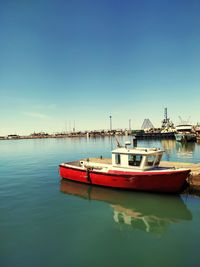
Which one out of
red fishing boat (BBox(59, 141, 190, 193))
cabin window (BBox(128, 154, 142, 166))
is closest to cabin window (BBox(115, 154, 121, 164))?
red fishing boat (BBox(59, 141, 190, 193))

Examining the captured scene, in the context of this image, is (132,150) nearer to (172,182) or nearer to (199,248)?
(172,182)

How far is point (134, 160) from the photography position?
17359mm

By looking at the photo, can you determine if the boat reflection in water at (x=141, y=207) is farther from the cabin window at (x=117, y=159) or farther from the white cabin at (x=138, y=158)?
the cabin window at (x=117, y=159)

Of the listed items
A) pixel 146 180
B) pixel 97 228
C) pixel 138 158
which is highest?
pixel 138 158

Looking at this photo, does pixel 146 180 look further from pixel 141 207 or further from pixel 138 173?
pixel 141 207

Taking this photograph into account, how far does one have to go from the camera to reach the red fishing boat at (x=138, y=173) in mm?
15961

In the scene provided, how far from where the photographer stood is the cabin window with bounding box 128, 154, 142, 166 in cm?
1716

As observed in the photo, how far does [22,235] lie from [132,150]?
33.1 ft

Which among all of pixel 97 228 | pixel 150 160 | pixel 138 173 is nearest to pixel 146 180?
pixel 138 173

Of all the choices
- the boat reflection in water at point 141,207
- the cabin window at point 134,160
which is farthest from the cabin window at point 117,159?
the boat reflection in water at point 141,207

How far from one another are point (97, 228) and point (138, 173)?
6.17 metres

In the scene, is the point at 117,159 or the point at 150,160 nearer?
the point at 150,160

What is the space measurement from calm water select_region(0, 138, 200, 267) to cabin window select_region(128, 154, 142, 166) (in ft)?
7.72

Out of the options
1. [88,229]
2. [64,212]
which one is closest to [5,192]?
[64,212]
